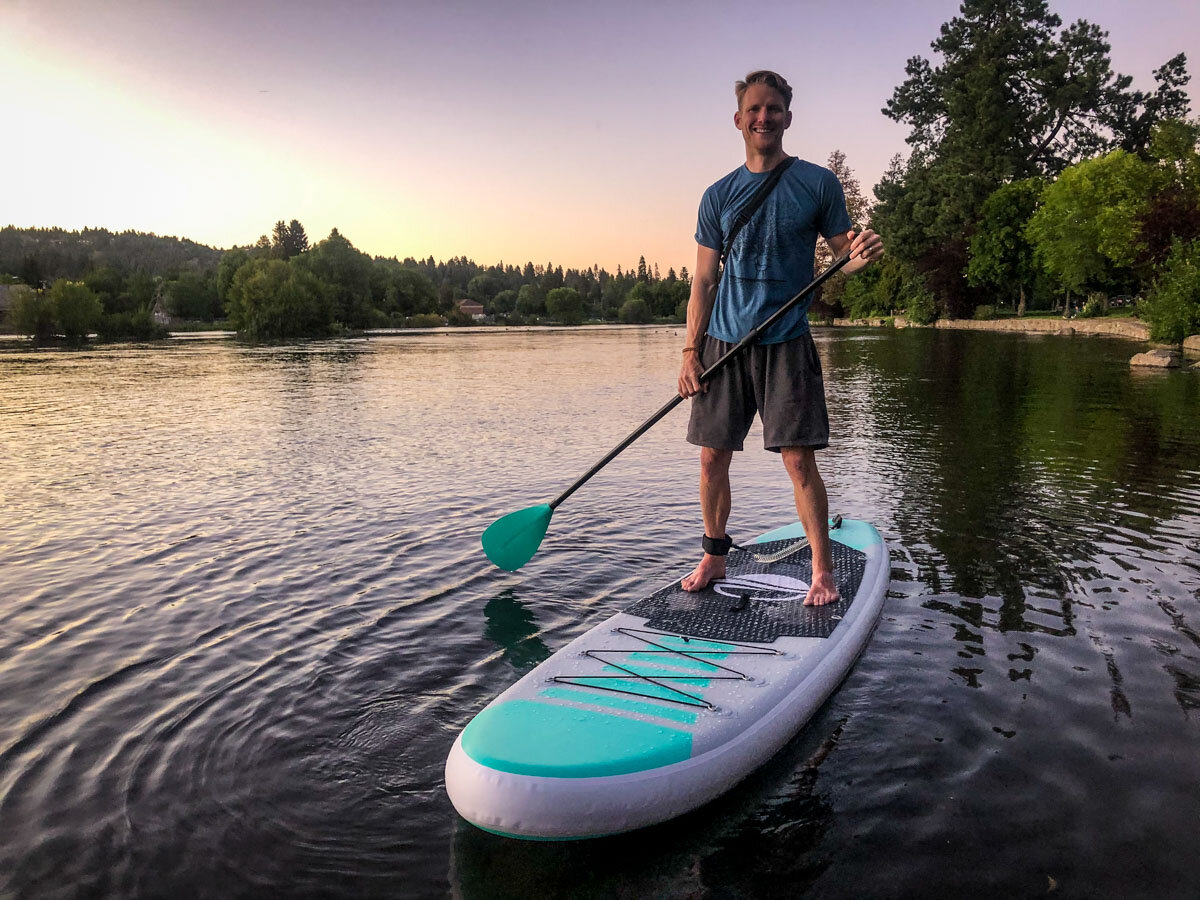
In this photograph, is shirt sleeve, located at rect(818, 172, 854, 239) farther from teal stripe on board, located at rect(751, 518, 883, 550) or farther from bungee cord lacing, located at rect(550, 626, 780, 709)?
bungee cord lacing, located at rect(550, 626, 780, 709)

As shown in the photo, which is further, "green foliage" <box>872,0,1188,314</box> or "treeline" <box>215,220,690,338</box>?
"treeline" <box>215,220,690,338</box>

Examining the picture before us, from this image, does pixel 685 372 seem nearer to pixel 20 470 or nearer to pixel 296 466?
pixel 296 466

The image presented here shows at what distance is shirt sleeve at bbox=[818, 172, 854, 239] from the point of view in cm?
473

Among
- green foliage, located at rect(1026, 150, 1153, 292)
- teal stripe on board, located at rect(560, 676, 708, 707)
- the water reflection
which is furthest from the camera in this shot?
green foliage, located at rect(1026, 150, 1153, 292)

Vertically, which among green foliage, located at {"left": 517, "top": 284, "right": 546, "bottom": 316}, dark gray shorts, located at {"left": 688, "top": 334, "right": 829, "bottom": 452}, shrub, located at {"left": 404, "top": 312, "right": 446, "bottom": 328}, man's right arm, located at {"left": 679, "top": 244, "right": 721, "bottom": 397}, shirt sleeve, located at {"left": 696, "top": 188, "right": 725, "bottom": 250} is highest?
green foliage, located at {"left": 517, "top": 284, "right": 546, "bottom": 316}

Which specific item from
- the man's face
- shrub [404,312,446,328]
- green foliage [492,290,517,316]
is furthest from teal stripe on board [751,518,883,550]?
green foliage [492,290,517,316]

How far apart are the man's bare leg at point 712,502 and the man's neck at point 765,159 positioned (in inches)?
68.8

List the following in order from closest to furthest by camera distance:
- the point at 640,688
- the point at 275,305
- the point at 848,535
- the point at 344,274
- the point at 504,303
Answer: the point at 640,688, the point at 848,535, the point at 275,305, the point at 344,274, the point at 504,303

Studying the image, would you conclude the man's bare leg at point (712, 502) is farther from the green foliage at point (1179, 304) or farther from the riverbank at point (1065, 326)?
the riverbank at point (1065, 326)

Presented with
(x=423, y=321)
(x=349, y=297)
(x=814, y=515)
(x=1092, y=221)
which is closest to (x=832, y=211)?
(x=814, y=515)

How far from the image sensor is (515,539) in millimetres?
6277

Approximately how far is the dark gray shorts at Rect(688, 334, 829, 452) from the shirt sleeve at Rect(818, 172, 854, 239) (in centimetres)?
65

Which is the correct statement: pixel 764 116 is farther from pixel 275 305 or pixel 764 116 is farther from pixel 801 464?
pixel 275 305

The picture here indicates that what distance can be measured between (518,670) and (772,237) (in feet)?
9.83
